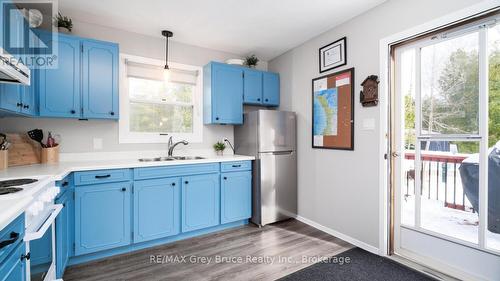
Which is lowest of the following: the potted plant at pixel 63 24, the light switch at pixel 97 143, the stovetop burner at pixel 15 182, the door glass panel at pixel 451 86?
the stovetop burner at pixel 15 182

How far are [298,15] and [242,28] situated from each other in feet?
2.28

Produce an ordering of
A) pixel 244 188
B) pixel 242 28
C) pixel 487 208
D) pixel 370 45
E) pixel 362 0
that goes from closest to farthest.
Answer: pixel 487 208, pixel 362 0, pixel 370 45, pixel 242 28, pixel 244 188

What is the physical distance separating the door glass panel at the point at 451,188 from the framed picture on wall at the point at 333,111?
28.8 inches

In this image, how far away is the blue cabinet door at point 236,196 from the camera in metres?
2.97

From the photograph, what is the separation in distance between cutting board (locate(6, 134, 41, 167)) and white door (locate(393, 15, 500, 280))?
143 inches

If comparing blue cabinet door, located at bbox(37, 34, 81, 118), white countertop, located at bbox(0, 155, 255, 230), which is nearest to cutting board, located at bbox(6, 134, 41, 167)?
white countertop, located at bbox(0, 155, 255, 230)

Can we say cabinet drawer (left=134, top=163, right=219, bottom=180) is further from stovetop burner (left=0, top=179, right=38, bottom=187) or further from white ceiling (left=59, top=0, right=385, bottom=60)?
white ceiling (left=59, top=0, right=385, bottom=60)

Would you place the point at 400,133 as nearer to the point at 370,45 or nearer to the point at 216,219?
the point at 370,45

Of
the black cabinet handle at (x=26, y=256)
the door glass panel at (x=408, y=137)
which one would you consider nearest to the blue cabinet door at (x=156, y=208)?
the black cabinet handle at (x=26, y=256)

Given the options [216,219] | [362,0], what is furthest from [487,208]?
[216,219]

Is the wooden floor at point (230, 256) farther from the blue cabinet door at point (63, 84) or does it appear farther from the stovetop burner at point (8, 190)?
the blue cabinet door at point (63, 84)

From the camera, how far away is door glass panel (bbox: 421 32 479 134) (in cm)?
185

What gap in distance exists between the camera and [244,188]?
3.13 metres

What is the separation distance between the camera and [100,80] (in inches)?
98.7
